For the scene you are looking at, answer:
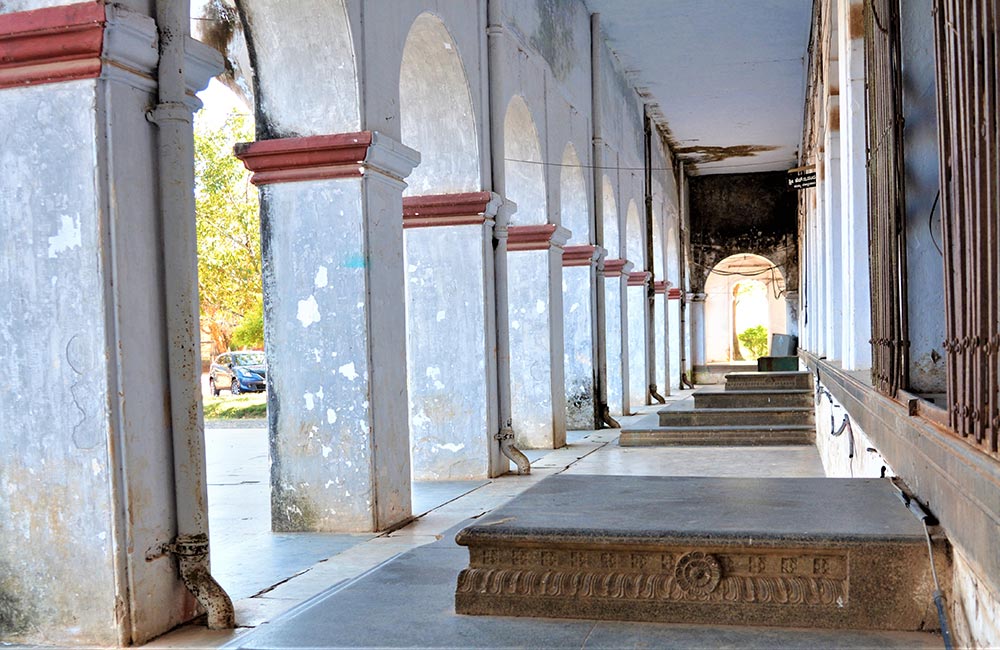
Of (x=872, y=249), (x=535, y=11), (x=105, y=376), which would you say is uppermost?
(x=535, y=11)

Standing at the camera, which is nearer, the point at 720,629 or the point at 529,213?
the point at 720,629

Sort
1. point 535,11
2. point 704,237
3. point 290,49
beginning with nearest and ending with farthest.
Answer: point 290,49 < point 535,11 < point 704,237

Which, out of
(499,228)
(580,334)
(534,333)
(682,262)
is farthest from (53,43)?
(682,262)

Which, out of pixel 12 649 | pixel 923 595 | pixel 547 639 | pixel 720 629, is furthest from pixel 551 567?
pixel 12 649

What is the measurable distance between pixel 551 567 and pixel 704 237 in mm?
25773

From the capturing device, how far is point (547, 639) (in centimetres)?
316

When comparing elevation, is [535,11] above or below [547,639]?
above

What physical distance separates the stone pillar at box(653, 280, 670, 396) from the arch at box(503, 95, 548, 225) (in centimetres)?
1006

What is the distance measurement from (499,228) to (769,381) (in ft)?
22.7

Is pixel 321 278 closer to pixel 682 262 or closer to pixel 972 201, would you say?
pixel 972 201

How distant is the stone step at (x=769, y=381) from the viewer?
14344 millimetres

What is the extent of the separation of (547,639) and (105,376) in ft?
6.78

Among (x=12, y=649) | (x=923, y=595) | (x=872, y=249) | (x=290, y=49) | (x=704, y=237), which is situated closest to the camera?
(x=923, y=595)

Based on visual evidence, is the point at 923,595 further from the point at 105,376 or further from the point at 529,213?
the point at 529,213
